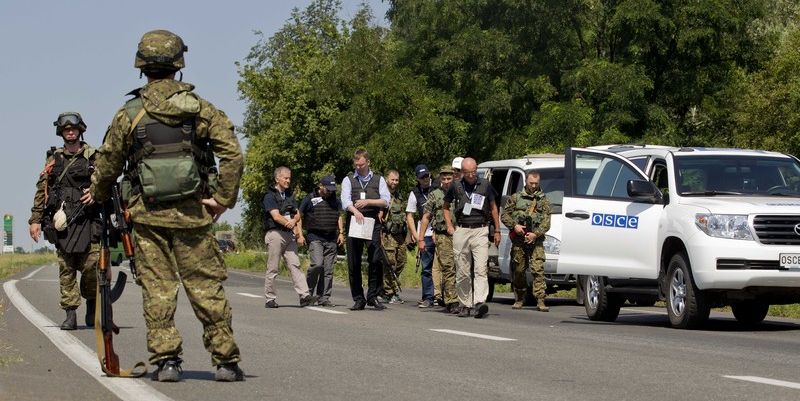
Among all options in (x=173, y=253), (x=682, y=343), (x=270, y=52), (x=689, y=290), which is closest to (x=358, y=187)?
(x=689, y=290)

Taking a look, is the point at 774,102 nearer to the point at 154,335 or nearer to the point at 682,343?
the point at 682,343

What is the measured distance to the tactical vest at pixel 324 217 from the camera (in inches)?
832

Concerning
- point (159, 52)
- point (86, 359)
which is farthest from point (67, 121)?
point (159, 52)

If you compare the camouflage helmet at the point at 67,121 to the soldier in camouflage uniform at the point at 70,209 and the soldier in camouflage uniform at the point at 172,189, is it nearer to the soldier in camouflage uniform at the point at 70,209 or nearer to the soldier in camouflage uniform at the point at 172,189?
the soldier in camouflage uniform at the point at 70,209

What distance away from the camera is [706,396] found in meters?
8.58

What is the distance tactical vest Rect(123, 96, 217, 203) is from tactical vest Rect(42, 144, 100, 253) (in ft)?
18.2

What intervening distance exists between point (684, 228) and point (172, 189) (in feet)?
25.5

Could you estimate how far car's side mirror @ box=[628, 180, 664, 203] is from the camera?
52.6ft

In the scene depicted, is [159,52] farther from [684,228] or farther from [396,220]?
[396,220]

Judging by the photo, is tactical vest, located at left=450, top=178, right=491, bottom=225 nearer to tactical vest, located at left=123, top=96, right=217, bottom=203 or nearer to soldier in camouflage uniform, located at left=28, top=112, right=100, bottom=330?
soldier in camouflage uniform, located at left=28, top=112, right=100, bottom=330

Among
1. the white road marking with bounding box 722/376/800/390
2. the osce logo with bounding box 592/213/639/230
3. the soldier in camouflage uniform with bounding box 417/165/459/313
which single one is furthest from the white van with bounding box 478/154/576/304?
the white road marking with bounding box 722/376/800/390

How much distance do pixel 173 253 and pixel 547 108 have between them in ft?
131

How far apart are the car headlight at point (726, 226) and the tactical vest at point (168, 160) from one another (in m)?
7.43

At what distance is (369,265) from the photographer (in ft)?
64.8
